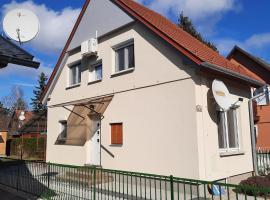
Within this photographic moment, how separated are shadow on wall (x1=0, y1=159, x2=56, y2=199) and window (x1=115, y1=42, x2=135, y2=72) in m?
5.26

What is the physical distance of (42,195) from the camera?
27.2ft

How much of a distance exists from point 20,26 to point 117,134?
5911 mm

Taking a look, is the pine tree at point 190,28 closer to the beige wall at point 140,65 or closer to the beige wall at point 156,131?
the beige wall at point 140,65

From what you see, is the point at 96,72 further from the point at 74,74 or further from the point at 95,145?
the point at 95,145

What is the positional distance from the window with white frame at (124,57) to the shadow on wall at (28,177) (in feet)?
17.2

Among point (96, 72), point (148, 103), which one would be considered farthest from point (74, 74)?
point (148, 103)

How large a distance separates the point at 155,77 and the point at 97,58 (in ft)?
13.5

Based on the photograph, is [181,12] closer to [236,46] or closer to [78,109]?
[236,46]

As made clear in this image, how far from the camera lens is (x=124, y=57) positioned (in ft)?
39.2

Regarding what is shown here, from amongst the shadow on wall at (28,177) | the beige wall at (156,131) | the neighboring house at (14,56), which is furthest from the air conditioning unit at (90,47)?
the neighboring house at (14,56)

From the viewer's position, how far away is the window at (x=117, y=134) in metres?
11.3

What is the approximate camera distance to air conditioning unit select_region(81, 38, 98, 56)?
1293 centimetres

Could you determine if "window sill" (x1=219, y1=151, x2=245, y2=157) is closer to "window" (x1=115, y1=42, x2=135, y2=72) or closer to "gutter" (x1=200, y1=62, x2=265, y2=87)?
"gutter" (x1=200, y1=62, x2=265, y2=87)

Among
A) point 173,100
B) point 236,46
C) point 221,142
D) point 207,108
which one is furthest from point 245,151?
point 236,46
